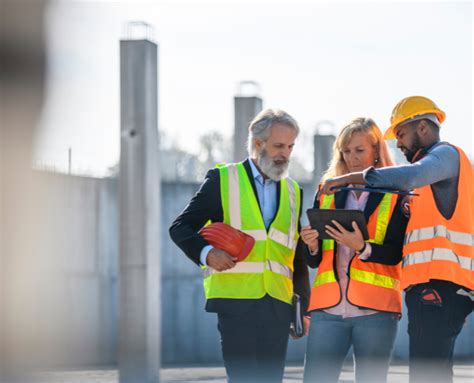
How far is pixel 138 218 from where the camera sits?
486 inches

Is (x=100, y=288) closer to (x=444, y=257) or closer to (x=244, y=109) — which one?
(x=244, y=109)

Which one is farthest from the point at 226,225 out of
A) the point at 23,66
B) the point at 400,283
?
the point at 23,66

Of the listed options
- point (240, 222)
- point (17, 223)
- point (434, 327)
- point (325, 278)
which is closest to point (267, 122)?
point (240, 222)

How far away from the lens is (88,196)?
1695cm

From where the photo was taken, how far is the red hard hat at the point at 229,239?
18.1 feet

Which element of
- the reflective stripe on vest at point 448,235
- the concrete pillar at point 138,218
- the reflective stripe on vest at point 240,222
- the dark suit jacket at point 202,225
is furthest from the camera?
the concrete pillar at point 138,218

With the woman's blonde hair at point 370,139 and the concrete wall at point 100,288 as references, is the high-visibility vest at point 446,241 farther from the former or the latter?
the concrete wall at point 100,288

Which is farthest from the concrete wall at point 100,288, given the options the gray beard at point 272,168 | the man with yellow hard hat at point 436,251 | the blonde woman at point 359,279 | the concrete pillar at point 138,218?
the man with yellow hard hat at point 436,251

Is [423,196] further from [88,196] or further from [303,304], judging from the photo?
[88,196]

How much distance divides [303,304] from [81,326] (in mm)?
11355

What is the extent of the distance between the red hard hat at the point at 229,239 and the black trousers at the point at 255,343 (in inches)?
11.3

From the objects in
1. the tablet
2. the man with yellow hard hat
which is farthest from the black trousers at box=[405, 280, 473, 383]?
the tablet

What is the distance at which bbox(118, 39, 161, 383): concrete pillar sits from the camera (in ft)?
40.0

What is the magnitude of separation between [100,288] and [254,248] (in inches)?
459
